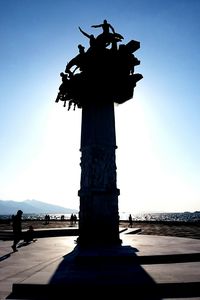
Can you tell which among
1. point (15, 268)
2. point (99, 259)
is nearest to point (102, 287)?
point (99, 259)

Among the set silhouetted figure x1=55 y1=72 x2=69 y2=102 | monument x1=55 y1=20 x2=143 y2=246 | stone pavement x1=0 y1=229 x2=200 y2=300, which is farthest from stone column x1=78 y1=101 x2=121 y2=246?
stone pavement x1=0 y1=229 x2=200 y2=300

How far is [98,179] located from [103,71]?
480 centimetres

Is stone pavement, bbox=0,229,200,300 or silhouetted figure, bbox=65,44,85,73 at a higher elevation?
silhouetted figure, bbox=65,44,85,73

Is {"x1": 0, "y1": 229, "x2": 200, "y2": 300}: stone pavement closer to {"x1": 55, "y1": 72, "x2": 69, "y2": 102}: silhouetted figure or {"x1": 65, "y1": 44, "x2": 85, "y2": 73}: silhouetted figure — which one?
{"x1": 55, "y1": 72, "x2": 69, "y2": 102}: silhouetted figure

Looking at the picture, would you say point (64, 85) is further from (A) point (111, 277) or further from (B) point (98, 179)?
(A) point (111, 277)

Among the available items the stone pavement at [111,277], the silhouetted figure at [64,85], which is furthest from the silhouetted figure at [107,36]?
the stone pavement at [111,277]

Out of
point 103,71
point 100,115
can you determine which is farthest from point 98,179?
point 103,71

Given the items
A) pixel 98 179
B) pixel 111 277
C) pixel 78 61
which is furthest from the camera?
pixel 78 61

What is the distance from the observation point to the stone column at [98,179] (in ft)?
40.6

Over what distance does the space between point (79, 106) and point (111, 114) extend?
2137mm

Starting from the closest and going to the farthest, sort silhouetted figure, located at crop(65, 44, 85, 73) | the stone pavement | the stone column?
the stone pavement → the stone column → silhouetted figure, located at crop(65, 44, 85, 73)

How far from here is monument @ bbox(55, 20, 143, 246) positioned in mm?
12484

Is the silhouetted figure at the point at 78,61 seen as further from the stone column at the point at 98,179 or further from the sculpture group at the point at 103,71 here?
the stone column at the point at 98,179

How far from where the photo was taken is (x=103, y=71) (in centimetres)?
1324
